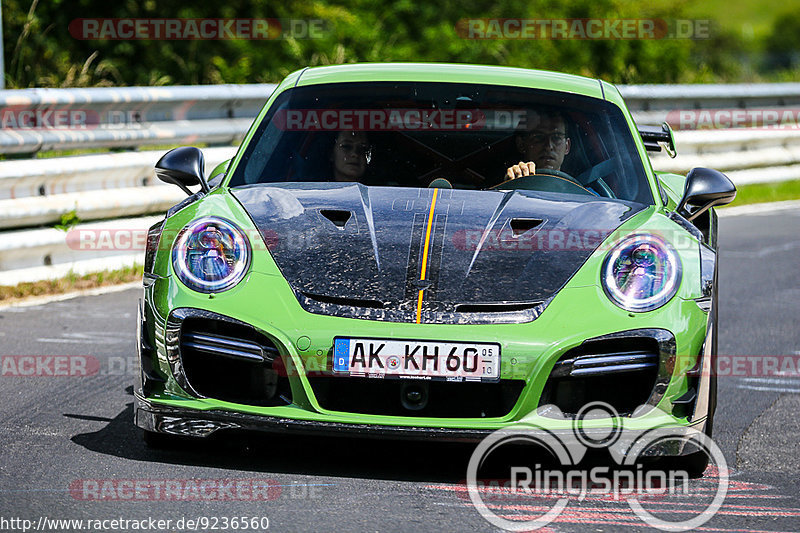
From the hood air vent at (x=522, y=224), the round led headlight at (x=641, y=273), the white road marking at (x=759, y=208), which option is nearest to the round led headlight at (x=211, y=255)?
the hood air vent at (x=522, y=224)

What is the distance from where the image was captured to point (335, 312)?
407 cm

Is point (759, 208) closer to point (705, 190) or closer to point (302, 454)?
point (705, 190)

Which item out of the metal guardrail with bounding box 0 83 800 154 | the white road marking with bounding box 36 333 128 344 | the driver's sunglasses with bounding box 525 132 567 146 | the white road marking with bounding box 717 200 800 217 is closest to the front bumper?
the driver's sunglasses with bounding box 525 132 567 146

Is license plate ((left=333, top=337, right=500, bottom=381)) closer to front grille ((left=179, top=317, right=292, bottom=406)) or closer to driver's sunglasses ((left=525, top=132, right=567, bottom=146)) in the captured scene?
front grille ((left=179, top=317, right=292, bottom=406))

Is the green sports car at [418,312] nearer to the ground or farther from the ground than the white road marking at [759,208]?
nearer to the ground

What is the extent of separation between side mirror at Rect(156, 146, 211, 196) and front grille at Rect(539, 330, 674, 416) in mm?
1759

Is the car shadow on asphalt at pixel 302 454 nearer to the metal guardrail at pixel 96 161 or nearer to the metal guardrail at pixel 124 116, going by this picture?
the metal guardrail at pixel 96 161

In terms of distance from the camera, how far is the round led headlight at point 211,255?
4215 mm

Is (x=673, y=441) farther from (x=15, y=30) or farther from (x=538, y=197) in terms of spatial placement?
(x=15, y=30)

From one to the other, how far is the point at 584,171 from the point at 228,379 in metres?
1.86

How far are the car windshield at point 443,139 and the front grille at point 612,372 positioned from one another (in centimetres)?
110

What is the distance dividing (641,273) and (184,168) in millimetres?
1850

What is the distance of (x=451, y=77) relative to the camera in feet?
18.5

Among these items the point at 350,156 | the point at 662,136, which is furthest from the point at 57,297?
the point at 662,136
